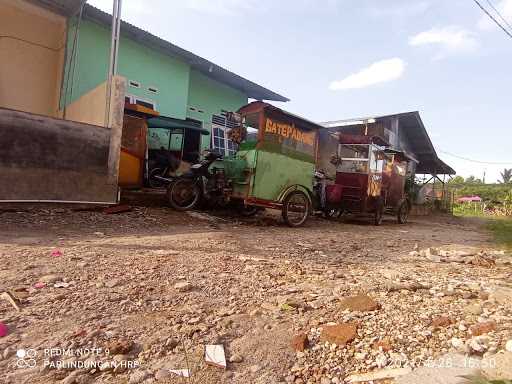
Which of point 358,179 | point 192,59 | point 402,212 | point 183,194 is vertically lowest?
point 402,212

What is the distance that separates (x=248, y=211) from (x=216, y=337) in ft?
19.6

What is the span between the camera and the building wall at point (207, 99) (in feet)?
37.2

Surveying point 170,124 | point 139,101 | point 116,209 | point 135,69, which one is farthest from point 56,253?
point 135,69

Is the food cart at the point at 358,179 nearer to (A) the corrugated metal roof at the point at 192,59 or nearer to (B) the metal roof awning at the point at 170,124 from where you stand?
(B) the metal roof awning at the point at 170,124

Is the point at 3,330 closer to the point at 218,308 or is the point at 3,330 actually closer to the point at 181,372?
the point at 181,372

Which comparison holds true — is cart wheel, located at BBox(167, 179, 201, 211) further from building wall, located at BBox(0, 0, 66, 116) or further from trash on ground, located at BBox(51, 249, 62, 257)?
building wall, located at BBox(0, 0, 66, 116)

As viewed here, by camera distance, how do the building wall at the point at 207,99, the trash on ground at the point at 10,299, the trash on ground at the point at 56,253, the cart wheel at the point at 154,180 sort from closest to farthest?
the trash on ground at the point at 10,299 < the trash on ground at the point at 56,253 < the cart wheel at the point at 154,180 < the building wall at the point at 207,99

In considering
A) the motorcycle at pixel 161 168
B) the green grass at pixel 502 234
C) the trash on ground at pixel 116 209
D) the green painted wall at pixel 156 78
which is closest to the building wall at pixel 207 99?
the green painted wall at pixel 156 78

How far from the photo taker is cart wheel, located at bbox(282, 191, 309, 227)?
705 centimetres

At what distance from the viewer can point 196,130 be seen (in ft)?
30.2

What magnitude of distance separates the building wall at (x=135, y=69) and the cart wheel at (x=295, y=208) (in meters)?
5.06

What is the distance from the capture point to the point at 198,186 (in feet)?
24.0

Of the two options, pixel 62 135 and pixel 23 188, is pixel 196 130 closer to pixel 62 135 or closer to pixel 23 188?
pixel 62 135

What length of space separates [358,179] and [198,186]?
424 cm
